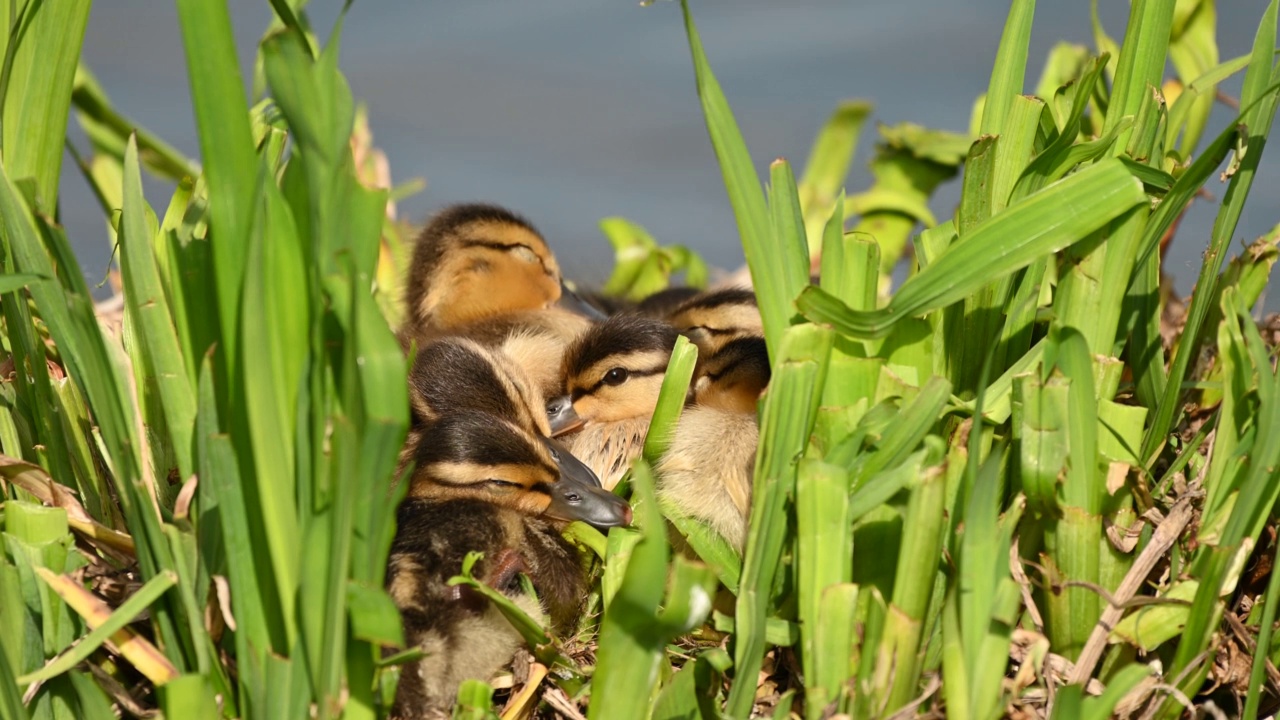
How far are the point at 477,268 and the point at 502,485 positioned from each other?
119 cm

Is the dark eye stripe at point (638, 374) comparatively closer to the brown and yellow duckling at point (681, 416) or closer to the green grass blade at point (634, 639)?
the brown and yellow duckling at point (681, 416)

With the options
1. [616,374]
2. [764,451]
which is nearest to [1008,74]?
[764,451]

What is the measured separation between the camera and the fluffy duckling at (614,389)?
1.73 m

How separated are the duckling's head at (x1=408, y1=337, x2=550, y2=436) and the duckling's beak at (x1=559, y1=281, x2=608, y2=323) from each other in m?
0.83

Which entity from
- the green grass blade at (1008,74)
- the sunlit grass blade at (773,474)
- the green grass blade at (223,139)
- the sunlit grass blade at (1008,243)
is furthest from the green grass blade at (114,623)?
the green grass blade at (1008,74)

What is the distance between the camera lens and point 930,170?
272 cm

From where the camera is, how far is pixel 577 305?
2578 millimetres

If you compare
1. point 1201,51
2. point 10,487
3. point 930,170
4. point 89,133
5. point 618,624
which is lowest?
point 10,487

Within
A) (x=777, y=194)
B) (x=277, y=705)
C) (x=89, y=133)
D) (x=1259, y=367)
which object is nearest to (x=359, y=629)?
(x=277, y=705)

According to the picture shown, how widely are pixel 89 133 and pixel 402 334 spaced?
40.2 inches

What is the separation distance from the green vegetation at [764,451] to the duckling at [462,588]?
0.06 m

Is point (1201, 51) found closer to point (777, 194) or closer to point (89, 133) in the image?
point (777, 194)

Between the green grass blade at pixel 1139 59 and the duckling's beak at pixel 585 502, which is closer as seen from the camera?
the green grass blade at pixel 1139 59

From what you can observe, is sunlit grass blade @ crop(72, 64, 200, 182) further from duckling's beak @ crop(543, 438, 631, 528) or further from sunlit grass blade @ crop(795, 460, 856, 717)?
sunlit grass blade @ crop(795, 460, 856, 717)
